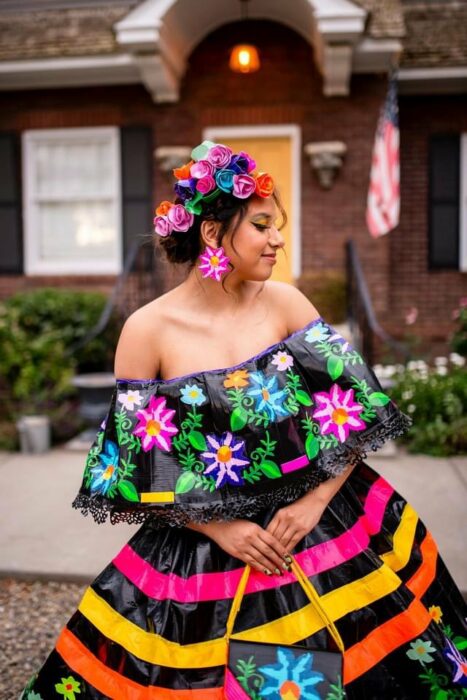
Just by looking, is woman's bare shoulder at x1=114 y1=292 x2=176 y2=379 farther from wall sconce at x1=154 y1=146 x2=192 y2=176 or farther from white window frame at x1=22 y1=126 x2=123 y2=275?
white window frame at x1=22 y1=126 x2=123 y2=275

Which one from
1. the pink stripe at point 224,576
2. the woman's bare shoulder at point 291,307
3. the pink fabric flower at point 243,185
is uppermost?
the pink fabric flower at point 243,185

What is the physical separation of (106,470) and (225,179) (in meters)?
0.81

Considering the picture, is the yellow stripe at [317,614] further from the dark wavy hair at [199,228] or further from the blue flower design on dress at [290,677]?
the dark wavy hair at [199,228]

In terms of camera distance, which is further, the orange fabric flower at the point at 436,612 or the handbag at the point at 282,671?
the orange fabric flower at the point at 436,612

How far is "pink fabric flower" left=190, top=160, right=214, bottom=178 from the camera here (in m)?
1.77

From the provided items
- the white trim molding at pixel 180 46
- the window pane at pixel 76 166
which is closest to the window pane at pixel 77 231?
the window pane at pixel 76 166

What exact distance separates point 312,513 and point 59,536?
2.67 metres

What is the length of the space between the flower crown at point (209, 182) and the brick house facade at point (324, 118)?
6.17 meters

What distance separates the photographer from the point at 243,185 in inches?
68.9

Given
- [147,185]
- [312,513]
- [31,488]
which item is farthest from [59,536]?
[147,185]

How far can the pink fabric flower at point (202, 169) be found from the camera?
1770 millimetres

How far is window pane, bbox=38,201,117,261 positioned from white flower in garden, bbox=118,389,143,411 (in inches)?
278

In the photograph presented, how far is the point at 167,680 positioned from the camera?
5.69 feet

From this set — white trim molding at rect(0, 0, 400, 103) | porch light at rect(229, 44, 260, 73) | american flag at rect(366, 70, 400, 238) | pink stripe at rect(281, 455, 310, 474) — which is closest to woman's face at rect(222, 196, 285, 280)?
pink stripe at rect(281, 455, 310, 474)
